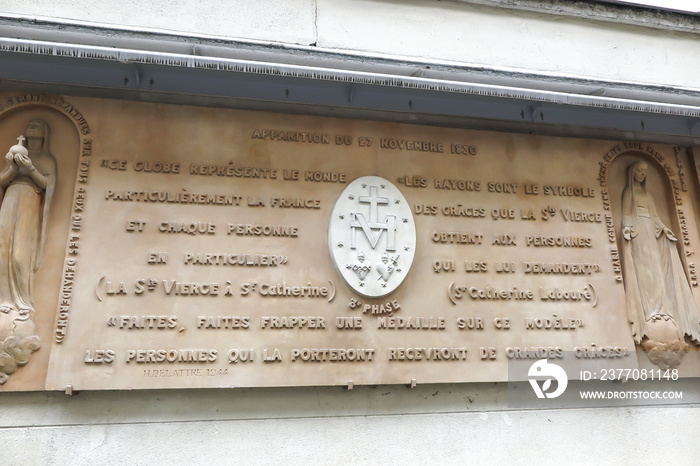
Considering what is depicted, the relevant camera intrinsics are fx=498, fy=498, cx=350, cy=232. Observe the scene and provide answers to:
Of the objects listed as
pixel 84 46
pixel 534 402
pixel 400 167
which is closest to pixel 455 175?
pixel 400 167

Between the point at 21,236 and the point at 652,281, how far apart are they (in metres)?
5.85

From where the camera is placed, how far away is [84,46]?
157 inches

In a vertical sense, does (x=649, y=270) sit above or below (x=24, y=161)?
below

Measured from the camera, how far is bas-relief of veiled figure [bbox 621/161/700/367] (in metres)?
4.88

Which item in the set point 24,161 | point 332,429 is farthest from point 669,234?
point 24,161

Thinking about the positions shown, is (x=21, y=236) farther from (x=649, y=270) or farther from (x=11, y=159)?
(x=649, y=270)

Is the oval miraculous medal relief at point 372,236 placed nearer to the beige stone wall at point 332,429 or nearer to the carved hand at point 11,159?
the beige stone wall at point 332,429

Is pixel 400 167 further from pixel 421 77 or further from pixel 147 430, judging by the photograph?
pixel 147 430

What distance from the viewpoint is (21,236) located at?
13.2 feet

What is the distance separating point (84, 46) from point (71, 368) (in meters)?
2.53

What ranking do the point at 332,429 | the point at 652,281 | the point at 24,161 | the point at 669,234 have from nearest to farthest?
the point at 24,161, the point at 332,429, the point at 652,281, the point at 669,234

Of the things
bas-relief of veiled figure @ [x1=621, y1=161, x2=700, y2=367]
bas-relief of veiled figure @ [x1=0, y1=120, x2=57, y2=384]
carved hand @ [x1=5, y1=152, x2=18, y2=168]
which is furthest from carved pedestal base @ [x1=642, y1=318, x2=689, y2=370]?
carved hand @ [x1=5, y1=152, x2=18, y2=168]

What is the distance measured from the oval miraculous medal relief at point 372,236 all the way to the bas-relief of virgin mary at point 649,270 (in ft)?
7.75

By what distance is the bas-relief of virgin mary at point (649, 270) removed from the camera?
16.3 feet
